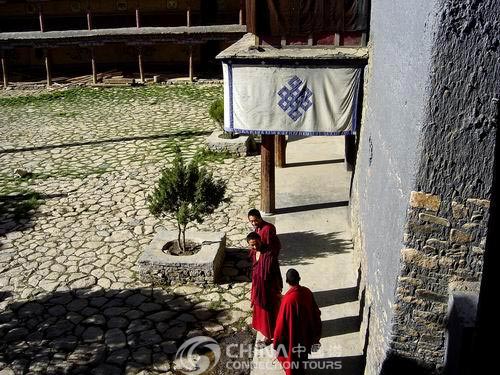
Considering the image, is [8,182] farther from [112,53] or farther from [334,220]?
[112,53]

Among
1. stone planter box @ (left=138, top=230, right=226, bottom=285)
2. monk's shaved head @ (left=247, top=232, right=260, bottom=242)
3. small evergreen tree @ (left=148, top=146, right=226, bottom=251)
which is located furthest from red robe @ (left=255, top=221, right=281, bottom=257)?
small evergreen tree @ (left=148, top=146, right=226, bottom=251)

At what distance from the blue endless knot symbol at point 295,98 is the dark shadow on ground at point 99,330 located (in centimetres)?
334

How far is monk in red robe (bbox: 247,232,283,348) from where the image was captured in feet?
20.6

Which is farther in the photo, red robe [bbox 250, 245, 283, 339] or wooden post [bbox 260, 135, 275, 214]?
wooden post [bbox 260, 135, 275, 214]

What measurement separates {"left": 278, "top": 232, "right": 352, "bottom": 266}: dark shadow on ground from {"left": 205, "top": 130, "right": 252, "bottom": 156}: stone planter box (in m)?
4.57

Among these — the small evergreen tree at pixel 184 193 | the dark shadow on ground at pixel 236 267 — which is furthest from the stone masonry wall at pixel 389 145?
the small evergreen tree at pixel 184 193

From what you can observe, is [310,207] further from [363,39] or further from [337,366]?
[337,366]

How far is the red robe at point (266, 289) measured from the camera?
6.28 meters

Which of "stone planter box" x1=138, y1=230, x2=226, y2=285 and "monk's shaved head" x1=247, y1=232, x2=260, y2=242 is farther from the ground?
"monk's shaved head" x1=247, y1=232, x2=260, y2=242

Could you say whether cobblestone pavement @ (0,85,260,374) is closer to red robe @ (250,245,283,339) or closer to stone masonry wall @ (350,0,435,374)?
red robe @ (250,245,283,339)

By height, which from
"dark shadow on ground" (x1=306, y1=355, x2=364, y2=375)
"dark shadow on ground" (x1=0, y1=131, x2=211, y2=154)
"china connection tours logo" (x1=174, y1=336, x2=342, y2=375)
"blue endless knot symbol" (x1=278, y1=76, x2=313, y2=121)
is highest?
"blue endless knot symbol" (x1=278, y1=76, x2=313, y2=121)

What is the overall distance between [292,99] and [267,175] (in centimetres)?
170

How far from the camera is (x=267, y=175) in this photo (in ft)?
31.5

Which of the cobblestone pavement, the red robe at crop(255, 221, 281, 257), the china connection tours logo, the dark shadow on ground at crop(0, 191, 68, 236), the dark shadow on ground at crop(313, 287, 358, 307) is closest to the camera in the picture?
the china connection tours logo
